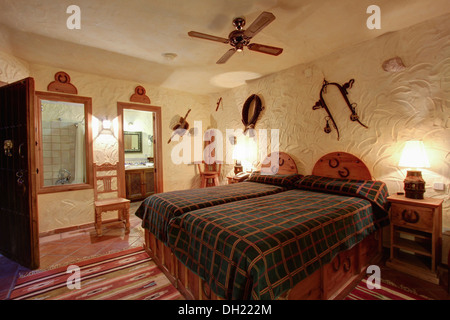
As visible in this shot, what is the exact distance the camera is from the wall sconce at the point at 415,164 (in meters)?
2.17

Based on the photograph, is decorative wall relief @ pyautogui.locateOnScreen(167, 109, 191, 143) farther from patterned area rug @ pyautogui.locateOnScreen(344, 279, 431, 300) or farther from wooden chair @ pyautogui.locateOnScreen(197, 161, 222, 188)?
patterned area rug @ pyautogui.locateOnScreen(344, 279, 431, 300)

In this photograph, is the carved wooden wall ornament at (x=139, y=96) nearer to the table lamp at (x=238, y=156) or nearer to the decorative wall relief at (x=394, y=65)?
the table lamp at (x=238, y=156)

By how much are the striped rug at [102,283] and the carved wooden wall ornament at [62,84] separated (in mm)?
2641

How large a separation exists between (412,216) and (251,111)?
2.96 meters

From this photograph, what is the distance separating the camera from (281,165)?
3.74 m

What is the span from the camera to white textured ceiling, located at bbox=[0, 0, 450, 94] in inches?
78.9

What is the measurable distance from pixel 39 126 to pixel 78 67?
1079 mm

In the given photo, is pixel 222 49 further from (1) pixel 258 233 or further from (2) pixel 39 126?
(2) pixel 39 126

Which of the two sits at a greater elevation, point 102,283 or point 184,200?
point 184,200

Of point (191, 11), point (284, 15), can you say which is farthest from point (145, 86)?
point (284, 15)

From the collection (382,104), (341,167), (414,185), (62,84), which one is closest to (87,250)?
(62,84)

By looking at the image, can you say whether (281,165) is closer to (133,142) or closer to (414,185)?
(414,185)

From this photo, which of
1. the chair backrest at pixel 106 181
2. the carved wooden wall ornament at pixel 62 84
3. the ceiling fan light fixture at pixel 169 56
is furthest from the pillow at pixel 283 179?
the carved wooden wall ornament at pixel 62 84

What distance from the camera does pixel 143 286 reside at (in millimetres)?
2025
